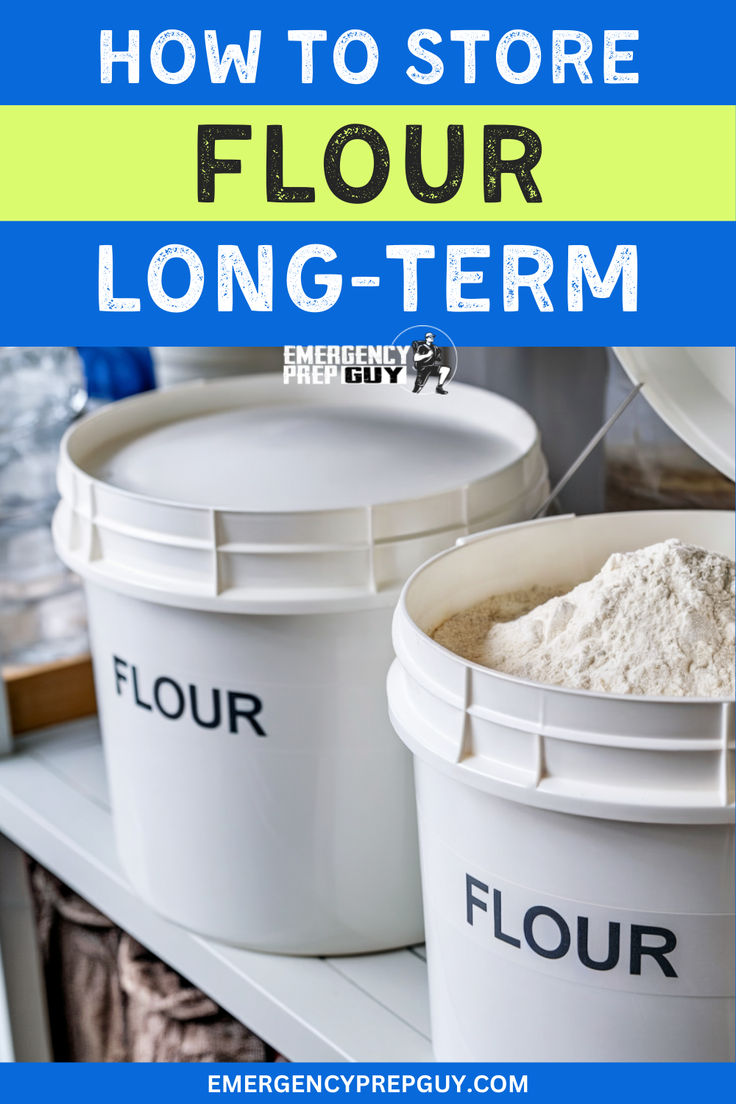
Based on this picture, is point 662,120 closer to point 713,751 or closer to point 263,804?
point 713,751

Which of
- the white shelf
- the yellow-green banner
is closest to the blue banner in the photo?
the yellow-green banner

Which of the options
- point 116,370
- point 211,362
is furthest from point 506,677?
point 116,370

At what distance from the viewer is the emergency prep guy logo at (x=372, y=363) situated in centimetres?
73

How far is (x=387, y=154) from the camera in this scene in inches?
22.5

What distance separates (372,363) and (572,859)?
0.43 m

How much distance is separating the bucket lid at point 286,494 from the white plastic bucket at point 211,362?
28 centimetres

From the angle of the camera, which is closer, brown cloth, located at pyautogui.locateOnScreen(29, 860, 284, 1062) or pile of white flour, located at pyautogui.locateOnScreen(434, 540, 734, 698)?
Result: pile of white flour, located at pyautogui.locateOnScreen(434, 540, 734, 698)

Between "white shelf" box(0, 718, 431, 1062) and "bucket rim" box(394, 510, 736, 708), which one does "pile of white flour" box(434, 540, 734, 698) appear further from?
"white shelf" box(0, 718, 431, 1062)

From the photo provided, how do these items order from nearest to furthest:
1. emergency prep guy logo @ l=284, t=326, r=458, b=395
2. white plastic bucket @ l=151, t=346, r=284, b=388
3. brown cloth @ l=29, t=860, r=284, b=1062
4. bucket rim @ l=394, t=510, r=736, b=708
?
bucket rim @ l=394, t=510, r=736, b=708
emergency prep guy logo @ l=284, t=326, r=458, b=395
brown cloth @ l=29, t=860, r=284, b=1062
white plastic bucket @ l=151, t=346, r=284, b=388

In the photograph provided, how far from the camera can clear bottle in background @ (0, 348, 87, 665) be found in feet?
4.18

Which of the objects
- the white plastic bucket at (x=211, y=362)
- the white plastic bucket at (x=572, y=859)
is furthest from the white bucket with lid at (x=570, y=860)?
→ the white plastic bucket at (x=211, y=362)

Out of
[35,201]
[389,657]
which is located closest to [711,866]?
[389,657]

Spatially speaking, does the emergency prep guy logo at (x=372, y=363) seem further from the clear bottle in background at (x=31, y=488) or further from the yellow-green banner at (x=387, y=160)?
the clear bottle in background at (x=31, y=488)

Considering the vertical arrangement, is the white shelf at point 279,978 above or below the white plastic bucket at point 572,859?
below
